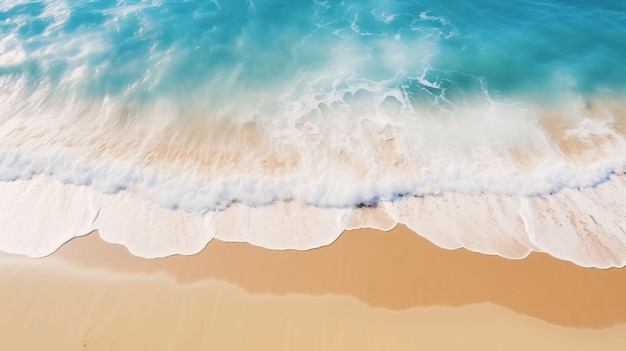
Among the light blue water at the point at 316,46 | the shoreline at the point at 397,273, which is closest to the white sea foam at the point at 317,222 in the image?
the shoreline at the point at 397,273

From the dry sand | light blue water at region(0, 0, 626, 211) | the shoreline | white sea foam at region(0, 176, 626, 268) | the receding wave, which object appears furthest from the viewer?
light blue water at region(0, 0, 626, 211)

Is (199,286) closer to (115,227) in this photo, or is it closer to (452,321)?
(115,227)

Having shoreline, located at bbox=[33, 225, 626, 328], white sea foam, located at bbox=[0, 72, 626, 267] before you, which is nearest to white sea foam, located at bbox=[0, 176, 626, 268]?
white sea foam, located at bbox=[0, 72, 626, 267]

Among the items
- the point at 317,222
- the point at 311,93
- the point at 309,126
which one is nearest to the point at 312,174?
the point at 317,222

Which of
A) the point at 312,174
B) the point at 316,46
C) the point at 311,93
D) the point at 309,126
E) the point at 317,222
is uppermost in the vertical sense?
the point at 316,46

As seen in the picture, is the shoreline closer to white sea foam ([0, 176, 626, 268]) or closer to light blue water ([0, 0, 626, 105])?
white sea foam ([0, 176, 626, 268])

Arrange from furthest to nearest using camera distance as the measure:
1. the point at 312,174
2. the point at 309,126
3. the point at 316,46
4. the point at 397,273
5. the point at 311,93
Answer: the point at 316,46 → the point at 311,93 → the point at 309,126 → the point at 312,174 → the point at 397,273

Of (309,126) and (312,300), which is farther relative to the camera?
(309,126)

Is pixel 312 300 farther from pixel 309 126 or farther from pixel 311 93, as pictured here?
pixel 311 93
